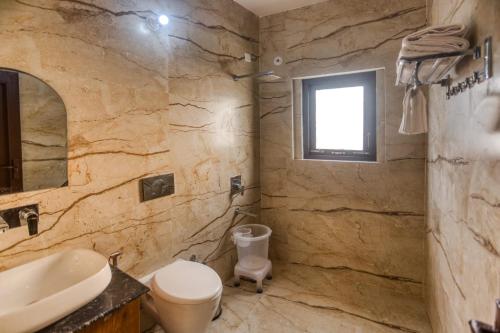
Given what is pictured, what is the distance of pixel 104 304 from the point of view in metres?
1.17

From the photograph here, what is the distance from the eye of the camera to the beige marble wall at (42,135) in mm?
1394

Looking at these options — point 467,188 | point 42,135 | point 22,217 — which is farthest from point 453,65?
point 22,217

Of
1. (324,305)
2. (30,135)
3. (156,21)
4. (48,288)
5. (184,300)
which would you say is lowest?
(324,305)

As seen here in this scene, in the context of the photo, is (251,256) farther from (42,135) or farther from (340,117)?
(42,135)

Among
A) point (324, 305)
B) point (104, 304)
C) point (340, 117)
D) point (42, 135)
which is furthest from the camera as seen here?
point (340, 117)

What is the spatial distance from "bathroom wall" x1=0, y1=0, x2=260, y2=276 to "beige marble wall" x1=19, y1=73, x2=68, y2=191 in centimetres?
4

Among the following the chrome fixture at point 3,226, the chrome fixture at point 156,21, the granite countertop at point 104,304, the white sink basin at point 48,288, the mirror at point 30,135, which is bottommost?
the granite countertop at point 104,304

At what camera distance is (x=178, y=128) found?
2.17 meters

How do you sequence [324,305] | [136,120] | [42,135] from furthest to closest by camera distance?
[324,305]
[136,120]
[42,135]

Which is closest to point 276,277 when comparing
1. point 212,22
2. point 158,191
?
point 158,191

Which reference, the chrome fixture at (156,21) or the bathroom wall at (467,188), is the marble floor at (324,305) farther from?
the chrome fixture at (156,21)

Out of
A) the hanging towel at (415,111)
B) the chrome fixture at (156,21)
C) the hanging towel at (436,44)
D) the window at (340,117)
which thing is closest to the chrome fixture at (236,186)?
the window at (340,117)

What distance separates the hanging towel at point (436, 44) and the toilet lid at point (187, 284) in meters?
1.58

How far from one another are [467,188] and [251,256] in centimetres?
186
